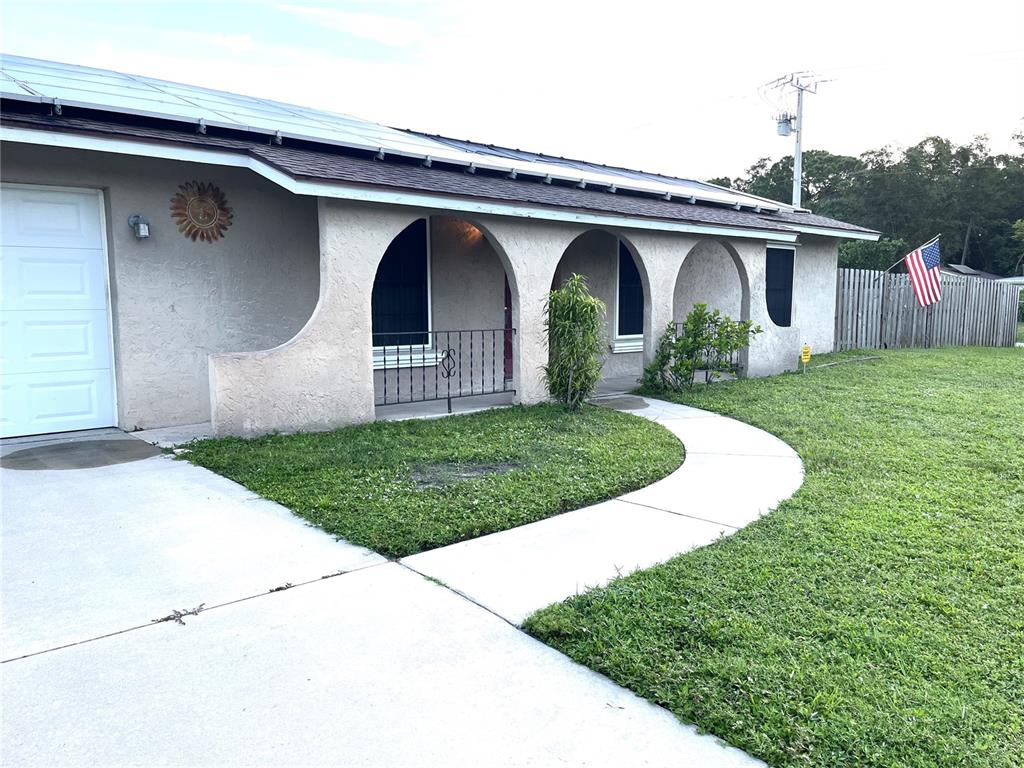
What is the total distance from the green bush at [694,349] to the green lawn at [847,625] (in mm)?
4256

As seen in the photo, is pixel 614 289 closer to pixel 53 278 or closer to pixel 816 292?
pixel 816 292

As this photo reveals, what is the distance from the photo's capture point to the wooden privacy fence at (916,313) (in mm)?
15898

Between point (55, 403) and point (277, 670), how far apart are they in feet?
18.2

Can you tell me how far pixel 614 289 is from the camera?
12195 millimetres

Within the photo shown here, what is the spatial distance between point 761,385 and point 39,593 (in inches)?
366

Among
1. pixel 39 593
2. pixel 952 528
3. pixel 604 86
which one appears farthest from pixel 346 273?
pixel 604 86

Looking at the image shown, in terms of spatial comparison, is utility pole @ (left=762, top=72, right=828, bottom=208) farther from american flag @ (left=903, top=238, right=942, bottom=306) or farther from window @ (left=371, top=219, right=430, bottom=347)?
window @ (left=371, top=219, right=430, bottom=347)

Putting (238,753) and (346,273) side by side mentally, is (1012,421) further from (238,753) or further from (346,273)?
(238,753)

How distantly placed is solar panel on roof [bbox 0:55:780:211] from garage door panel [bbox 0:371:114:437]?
2562mm

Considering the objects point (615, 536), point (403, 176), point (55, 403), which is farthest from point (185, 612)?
point (403, 176)

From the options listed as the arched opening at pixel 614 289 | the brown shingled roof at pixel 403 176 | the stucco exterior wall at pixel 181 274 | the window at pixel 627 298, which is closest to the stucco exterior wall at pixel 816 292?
the brown shingled roof at pixel 403 176

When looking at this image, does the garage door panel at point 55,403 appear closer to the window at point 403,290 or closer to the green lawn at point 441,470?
the green lawn at point 441,470

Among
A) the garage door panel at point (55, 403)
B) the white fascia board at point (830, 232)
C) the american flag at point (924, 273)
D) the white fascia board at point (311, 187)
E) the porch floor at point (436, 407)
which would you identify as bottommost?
the porch floor at point (436, 407)

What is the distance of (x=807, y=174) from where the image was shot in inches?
1911
